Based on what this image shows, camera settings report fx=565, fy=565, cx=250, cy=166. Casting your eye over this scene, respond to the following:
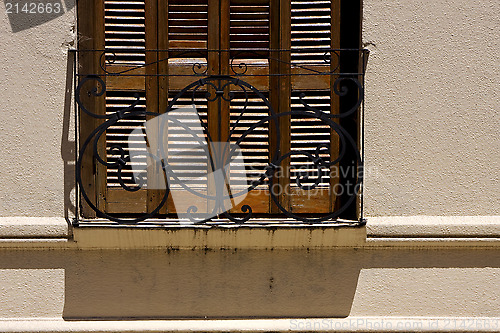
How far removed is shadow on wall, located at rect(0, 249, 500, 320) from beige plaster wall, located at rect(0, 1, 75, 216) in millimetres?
421

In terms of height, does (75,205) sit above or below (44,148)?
below

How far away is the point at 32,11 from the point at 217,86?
131 centimetres

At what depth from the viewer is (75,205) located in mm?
3777

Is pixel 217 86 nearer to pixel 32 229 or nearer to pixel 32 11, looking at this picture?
pixel 32 11

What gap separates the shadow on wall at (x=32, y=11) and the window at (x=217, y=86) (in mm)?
148

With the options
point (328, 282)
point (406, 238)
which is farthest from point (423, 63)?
point (328, 282)

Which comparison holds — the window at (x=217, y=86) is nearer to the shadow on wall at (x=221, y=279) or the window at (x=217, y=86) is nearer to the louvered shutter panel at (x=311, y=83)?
the louvered shutter panel at (x=311, y=83)

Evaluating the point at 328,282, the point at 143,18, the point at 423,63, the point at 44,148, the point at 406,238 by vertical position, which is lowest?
the point at 328,282

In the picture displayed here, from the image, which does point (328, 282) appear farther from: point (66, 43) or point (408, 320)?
point (66, 43)

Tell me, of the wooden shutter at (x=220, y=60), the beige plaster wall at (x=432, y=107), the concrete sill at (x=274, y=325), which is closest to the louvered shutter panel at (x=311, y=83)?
the wooden shutter at (x=220, y=60)

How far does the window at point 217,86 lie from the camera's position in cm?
384

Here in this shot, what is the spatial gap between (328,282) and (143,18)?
218cm

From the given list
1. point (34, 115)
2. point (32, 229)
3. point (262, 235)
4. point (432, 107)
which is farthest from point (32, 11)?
point (432, 107)

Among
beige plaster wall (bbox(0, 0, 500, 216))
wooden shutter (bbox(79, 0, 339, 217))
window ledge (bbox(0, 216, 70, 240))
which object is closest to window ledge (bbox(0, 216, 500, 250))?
window ledge (bbox(0, 216, 70, 240))
